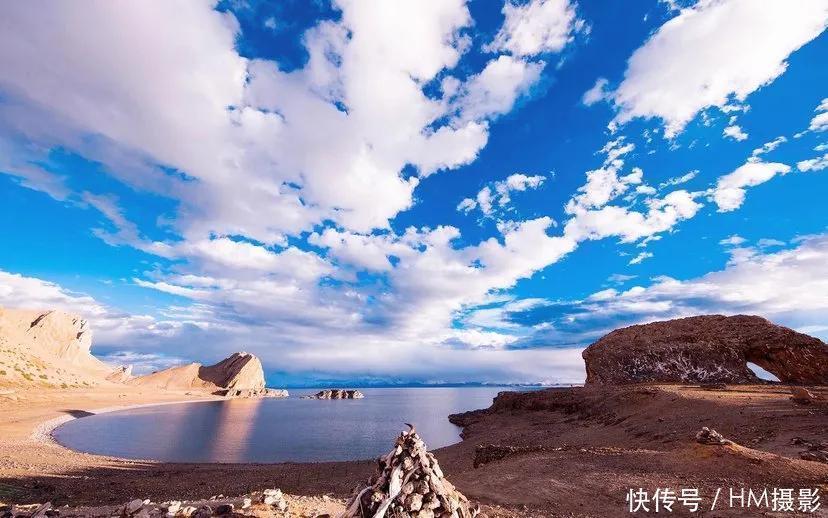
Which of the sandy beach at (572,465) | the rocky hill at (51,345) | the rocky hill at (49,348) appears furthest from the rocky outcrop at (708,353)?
the rocky hill at (51,345)

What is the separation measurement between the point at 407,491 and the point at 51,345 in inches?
9487

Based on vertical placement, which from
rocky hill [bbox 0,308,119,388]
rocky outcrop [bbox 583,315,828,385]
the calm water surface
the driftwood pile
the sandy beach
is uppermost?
rocky hill [bbox 0,308,119,388]

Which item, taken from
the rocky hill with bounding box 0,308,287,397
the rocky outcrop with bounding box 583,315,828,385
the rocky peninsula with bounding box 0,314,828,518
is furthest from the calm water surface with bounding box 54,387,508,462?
the rocky hill with bounding box 0,308,287,397

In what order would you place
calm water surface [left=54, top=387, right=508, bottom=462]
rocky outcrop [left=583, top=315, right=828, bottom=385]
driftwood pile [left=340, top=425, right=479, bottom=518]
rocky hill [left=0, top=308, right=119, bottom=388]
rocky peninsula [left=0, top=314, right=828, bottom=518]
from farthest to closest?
Result: 1. rocky hill [left=0, top=308, right=119, bottom=388]
2. calm water surface [left=54, top=387, right=508, bottom=462]
3. rocky outcrop [left=583, top=315, right=828, bottom=385]
4. rocky peninsula [left=0, top=314, right=828, bottom=518]
5. driftwood pile [left=340, top=425, right=479, bottom=518]

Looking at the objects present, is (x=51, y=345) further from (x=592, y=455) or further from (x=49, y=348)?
(x=592, y=455)

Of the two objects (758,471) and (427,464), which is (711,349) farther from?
(427,464)

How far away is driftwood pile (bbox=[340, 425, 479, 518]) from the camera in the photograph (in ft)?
23.5

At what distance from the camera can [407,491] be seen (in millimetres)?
7434

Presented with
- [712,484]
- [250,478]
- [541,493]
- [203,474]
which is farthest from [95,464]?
[712,484]

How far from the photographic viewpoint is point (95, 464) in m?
32.5

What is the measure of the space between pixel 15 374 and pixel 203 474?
107799mm

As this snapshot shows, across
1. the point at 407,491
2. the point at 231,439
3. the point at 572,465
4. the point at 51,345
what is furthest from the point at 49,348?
the point at 407,491

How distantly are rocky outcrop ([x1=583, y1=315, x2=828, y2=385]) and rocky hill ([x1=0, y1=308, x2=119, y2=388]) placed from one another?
14338cm

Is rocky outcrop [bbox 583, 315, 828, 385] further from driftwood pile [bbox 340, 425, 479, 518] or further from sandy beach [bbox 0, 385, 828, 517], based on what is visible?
driftwood pile [bbox 340, 425, 479, 518]
